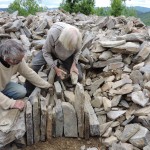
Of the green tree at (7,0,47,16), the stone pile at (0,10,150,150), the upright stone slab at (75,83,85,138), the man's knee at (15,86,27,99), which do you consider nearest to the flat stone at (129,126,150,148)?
A: the stone pile at (0,10,150,150)

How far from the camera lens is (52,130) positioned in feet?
16.6

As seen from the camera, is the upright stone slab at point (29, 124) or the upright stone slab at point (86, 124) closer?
the upright stone slab at point (29, 124)

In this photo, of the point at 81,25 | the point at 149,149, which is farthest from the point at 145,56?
the point at 81,25

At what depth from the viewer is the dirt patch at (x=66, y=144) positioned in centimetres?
492

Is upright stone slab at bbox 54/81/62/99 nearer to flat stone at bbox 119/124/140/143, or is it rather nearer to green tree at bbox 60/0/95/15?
flat stone at bbox 119/124/140/143

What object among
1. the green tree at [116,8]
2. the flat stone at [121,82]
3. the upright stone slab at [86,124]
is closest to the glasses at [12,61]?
the upright stone slab at [86,124]

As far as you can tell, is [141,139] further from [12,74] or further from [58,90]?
[12,74]

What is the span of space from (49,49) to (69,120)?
1473 millimetres

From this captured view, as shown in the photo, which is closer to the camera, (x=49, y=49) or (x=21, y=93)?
(x=21, y=93)

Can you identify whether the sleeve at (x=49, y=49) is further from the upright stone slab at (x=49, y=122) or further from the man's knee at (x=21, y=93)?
the upright stone slab at (x=49, y=122)

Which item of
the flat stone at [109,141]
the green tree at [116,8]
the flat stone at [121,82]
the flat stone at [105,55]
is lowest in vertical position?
the green tree at [116,8]

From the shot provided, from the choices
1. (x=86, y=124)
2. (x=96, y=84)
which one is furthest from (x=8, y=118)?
(x=96, y=84)

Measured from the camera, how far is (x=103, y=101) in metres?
5.70

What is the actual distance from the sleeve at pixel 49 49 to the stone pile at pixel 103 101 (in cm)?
30
